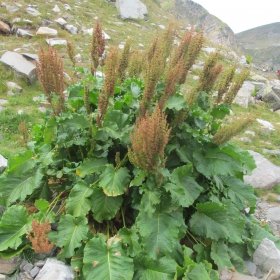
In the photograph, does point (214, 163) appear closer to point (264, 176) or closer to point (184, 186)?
point (184, 186)

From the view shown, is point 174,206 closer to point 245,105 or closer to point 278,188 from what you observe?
point 278,188

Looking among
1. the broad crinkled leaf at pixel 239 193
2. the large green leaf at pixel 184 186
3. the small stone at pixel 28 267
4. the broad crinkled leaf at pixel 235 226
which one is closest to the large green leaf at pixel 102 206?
the large green leaf at pixel 184 186

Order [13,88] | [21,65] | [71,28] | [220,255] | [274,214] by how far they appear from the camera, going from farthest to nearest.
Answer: [71,28], [21,65], [13,88], [274,214], [220,255]

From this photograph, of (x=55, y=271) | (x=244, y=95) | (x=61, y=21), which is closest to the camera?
(x=55, y=271)

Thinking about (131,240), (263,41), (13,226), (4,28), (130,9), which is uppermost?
(131,240)

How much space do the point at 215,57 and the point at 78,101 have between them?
1.78 metres

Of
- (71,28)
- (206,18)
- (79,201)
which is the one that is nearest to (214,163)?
(79,201)

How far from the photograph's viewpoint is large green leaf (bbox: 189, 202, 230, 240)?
113 inches

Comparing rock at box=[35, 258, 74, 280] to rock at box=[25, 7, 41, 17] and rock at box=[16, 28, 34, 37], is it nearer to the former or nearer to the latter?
rock at box=[16, 28, 34, 37]

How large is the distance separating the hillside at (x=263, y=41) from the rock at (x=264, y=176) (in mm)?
126734

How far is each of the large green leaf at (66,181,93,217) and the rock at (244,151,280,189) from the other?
3.58 metres

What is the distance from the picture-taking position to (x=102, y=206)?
2805 mm

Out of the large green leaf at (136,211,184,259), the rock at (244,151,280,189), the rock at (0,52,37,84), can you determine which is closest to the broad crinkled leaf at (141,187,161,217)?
the large green leaf at (136,211,184,259)

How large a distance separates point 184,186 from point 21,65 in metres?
Result: 6.76
